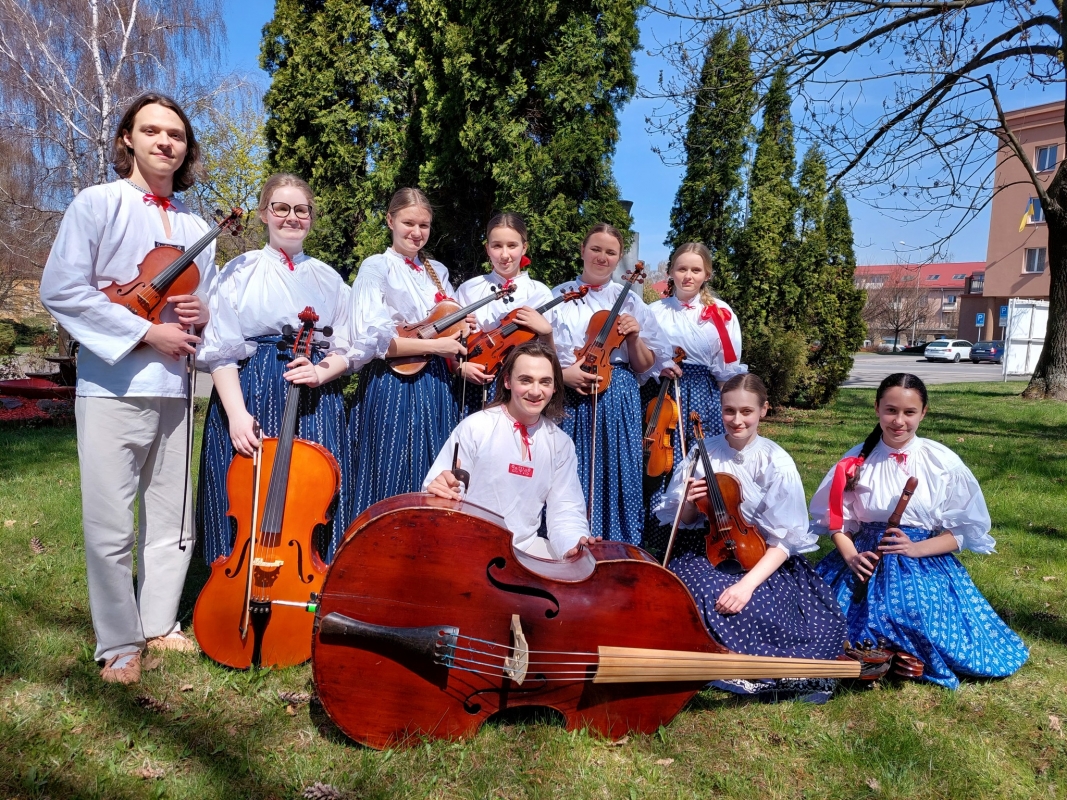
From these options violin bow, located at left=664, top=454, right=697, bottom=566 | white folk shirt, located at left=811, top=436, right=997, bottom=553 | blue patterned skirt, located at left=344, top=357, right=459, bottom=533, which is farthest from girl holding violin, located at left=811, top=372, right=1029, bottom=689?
blue patterned skirt, located at left=344, top=357, right=459, bottom=533

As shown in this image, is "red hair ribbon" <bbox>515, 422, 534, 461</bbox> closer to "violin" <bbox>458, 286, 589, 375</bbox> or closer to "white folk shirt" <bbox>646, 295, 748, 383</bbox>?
"violin" <bbox>458, 286, 589, 375</bbox>

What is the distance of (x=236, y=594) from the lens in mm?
2771

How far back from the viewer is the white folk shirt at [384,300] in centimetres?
321

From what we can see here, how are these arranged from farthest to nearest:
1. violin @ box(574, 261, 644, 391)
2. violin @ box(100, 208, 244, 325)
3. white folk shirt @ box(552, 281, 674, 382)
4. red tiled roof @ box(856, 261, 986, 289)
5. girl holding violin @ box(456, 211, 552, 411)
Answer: red tiled roof @ box(856, 261, 986, 289)
white folk shirt @ box(552, 281, 674, 382)
violin @ box(574, 261, 644, 391)
girl holding violin @ box(456, 211, 552, 411)
violin @ box(100, 208, 244, 325)

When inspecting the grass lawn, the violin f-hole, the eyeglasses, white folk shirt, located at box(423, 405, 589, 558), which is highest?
the eyeglasses

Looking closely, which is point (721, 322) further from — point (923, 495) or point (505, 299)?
point (923, 495)

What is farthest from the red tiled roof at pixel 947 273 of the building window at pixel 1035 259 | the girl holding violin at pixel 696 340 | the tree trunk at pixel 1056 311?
the girl holding violin at pixel 696 340

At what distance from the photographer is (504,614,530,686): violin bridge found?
2.29m

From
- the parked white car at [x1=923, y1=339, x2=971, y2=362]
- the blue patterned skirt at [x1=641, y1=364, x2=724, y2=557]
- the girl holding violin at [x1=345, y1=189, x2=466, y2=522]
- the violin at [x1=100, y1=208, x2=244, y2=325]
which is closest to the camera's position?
the violin at [x1=100, y1=208, x2=244, y2=325]

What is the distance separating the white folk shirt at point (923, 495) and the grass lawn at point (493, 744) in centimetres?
66

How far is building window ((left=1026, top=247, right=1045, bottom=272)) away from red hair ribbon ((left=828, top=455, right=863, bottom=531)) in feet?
126

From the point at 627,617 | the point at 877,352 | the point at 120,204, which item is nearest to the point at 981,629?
the point at 627,617

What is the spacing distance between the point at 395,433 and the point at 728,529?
148 centimetres

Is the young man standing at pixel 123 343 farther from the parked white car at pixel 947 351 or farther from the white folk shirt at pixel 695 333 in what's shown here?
the parked white car at pixel 947 351
